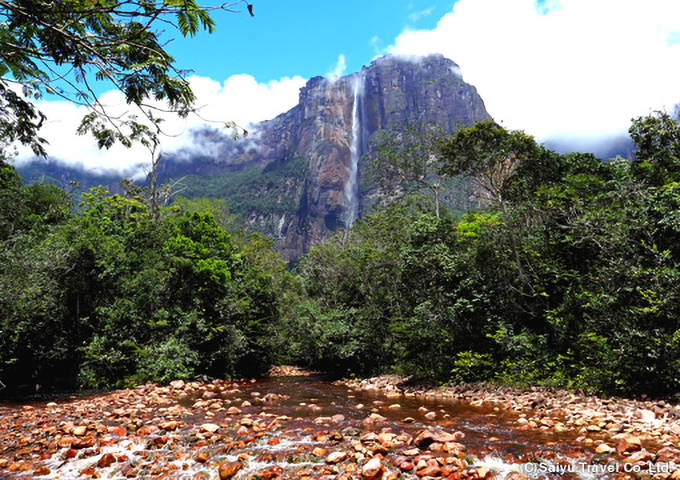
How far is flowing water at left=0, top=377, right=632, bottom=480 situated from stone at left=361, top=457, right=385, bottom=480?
16 cm

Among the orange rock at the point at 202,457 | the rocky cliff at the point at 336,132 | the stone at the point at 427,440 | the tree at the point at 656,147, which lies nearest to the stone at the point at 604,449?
the stone at the point at 427,440

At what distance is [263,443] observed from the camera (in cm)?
700

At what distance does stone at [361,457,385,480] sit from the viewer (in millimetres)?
5230

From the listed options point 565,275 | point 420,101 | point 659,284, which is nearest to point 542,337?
point 565,275

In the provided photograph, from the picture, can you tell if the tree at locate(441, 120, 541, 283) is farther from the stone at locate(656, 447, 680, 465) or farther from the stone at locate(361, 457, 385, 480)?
the stone at locate(361, 457, 385, 480)

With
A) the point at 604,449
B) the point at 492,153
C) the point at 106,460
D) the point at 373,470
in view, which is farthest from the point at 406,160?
the point at 106,460

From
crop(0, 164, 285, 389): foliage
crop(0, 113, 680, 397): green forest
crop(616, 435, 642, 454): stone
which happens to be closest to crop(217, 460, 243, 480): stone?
crop(616, 435, 642, 454): stone

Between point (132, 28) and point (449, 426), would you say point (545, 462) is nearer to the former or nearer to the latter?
point (449, 426)

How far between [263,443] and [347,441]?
153cm

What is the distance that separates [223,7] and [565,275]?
13.9 metres

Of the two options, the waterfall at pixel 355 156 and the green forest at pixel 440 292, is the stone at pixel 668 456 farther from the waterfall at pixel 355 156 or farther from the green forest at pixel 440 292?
the waterfall at pixel 355 156

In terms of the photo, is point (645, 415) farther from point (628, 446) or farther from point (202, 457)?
point (202, 457)

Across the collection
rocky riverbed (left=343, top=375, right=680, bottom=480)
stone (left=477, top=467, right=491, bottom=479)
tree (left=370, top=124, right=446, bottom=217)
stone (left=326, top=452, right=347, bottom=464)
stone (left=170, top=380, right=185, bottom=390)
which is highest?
tree (left=370, top=124, right=446, bottom=217)

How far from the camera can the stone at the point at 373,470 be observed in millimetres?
5230
